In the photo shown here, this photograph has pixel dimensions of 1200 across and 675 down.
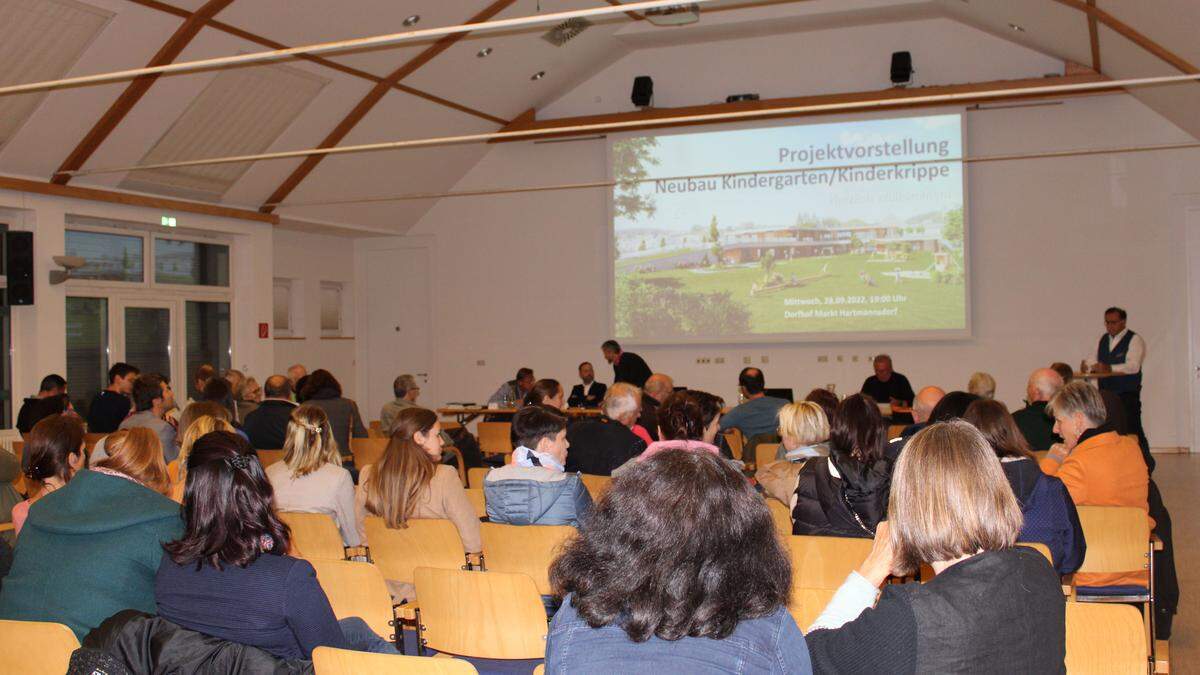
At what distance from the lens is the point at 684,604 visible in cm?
163

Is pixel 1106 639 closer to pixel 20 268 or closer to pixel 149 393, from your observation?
pixel 149 393

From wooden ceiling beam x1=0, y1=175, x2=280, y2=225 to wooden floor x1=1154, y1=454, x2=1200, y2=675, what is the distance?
10385 mm

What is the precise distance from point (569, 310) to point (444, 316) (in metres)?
2.06

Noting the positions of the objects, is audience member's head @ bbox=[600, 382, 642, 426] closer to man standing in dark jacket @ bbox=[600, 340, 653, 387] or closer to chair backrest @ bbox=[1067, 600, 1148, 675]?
chair backrest @ bbox=[1067, 600, 1148, 675]

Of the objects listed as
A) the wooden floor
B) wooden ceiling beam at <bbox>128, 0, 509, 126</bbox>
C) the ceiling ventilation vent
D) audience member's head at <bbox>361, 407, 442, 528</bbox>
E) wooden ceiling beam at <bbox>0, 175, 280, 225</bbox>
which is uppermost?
the ceiling ventilation vent

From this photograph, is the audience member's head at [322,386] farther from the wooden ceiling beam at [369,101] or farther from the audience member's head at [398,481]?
the wooden ceiling beam at [369,101]

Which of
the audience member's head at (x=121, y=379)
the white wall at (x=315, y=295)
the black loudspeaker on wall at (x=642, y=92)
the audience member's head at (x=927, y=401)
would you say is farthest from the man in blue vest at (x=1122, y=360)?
the white wall at (x=315, y=295)

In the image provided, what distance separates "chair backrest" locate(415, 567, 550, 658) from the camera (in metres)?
3.15

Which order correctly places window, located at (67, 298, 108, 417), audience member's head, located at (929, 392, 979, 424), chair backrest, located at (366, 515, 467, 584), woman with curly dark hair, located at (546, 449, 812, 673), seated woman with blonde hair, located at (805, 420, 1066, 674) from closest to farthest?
woman with curly dark hair, located at (546, 449, 812, 673) → seated woman with blonde hair, located at (805, 420, 1066, 674) → chair backrest, located at (366, 515, 467, 584) → audience member's head, located at (929, 392, 979, 424) → window, located at (67, 298, 108, 417)

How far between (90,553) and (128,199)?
9.78 meters

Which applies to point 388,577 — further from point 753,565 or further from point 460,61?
point 460,61

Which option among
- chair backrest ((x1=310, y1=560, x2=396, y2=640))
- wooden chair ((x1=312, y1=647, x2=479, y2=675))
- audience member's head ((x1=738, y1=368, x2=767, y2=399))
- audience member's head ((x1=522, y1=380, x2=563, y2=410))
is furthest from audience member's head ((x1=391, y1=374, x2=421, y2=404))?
wooden chair ((x1=312, y1=647, x2=479, y2=675))

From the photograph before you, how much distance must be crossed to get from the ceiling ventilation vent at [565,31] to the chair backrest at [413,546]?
926 cm

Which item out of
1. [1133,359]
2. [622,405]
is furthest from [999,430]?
[1133,359]
